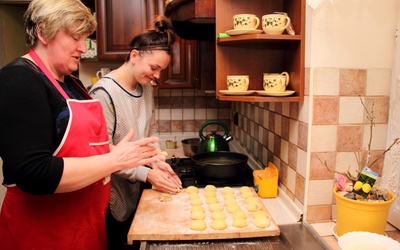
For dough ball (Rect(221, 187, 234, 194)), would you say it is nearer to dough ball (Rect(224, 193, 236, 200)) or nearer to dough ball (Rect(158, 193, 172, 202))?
dough ball (Rect(224, 193, 236, 200))

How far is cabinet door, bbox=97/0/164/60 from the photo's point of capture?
227 cm

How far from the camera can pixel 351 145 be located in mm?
1101

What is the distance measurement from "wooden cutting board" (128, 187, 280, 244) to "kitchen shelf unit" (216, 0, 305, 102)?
418mm

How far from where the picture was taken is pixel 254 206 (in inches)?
45.2

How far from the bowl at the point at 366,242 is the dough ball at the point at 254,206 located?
1.05 ft

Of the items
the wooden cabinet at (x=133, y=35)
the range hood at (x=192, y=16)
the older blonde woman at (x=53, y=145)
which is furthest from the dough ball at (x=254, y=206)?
the wooden cabinet at (x=133, y=35)

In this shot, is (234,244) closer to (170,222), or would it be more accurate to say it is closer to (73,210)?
(170,222)

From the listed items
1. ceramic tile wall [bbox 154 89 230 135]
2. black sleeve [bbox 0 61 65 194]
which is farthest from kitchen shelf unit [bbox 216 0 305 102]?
ceramic tile wall [bbox 154 89 230 135]

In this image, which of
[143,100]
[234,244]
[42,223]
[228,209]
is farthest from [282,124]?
[42,223]

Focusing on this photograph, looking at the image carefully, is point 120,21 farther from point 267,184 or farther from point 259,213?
point 259,213

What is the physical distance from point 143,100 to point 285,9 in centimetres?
75

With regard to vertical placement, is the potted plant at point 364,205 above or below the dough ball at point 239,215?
above

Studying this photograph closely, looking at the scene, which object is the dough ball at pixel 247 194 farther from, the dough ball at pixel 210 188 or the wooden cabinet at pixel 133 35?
the wooden cabinet at pixel 133 35

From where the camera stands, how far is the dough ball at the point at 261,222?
1022 mm
